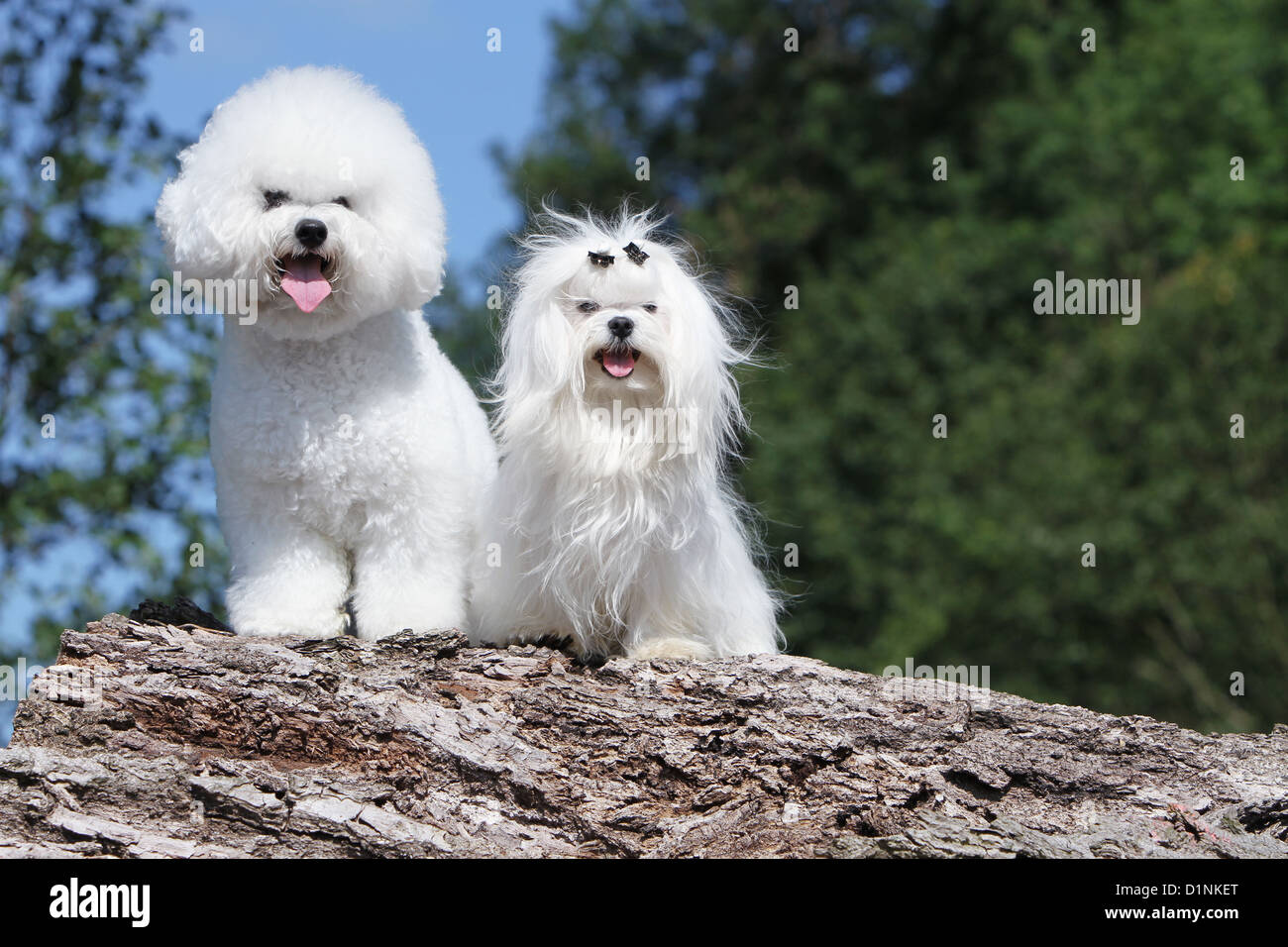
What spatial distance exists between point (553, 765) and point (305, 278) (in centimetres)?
186

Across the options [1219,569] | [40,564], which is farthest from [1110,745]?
[1219,569]

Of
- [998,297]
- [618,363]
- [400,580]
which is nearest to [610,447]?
[618,363]

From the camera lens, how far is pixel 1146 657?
54.6 feet

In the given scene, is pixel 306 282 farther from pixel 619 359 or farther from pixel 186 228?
pixel 619 359

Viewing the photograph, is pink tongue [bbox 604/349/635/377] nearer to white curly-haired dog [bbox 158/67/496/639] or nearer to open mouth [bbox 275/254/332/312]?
white curly-haired dog [bbox 158/67/496/639]

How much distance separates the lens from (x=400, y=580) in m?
5.47

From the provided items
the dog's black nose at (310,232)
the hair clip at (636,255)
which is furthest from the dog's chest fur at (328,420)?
the hair clip at (636,255)

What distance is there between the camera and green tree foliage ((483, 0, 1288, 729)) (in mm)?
16172

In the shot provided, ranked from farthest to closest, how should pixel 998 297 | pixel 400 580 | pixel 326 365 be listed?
pixel 998 297
pixel 400 580
pixel 326 365

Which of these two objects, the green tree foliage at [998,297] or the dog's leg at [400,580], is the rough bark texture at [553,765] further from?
the green tree foliage at [998,297]

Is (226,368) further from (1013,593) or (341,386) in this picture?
(1013,593)

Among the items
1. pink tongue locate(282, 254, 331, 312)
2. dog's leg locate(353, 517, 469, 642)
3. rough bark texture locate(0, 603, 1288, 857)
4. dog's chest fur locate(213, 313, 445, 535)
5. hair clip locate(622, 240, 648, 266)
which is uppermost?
hair clip locate(622, 240, 648, 266)

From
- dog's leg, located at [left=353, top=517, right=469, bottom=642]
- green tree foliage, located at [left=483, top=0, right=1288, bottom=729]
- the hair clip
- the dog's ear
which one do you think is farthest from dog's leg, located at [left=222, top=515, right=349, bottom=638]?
green tree foliage, located at [left=483, top=0, right=1288, bottom=729]

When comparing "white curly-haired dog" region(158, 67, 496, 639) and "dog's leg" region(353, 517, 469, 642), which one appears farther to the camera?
"dog's leg" region(353, 517, 469, 642)
